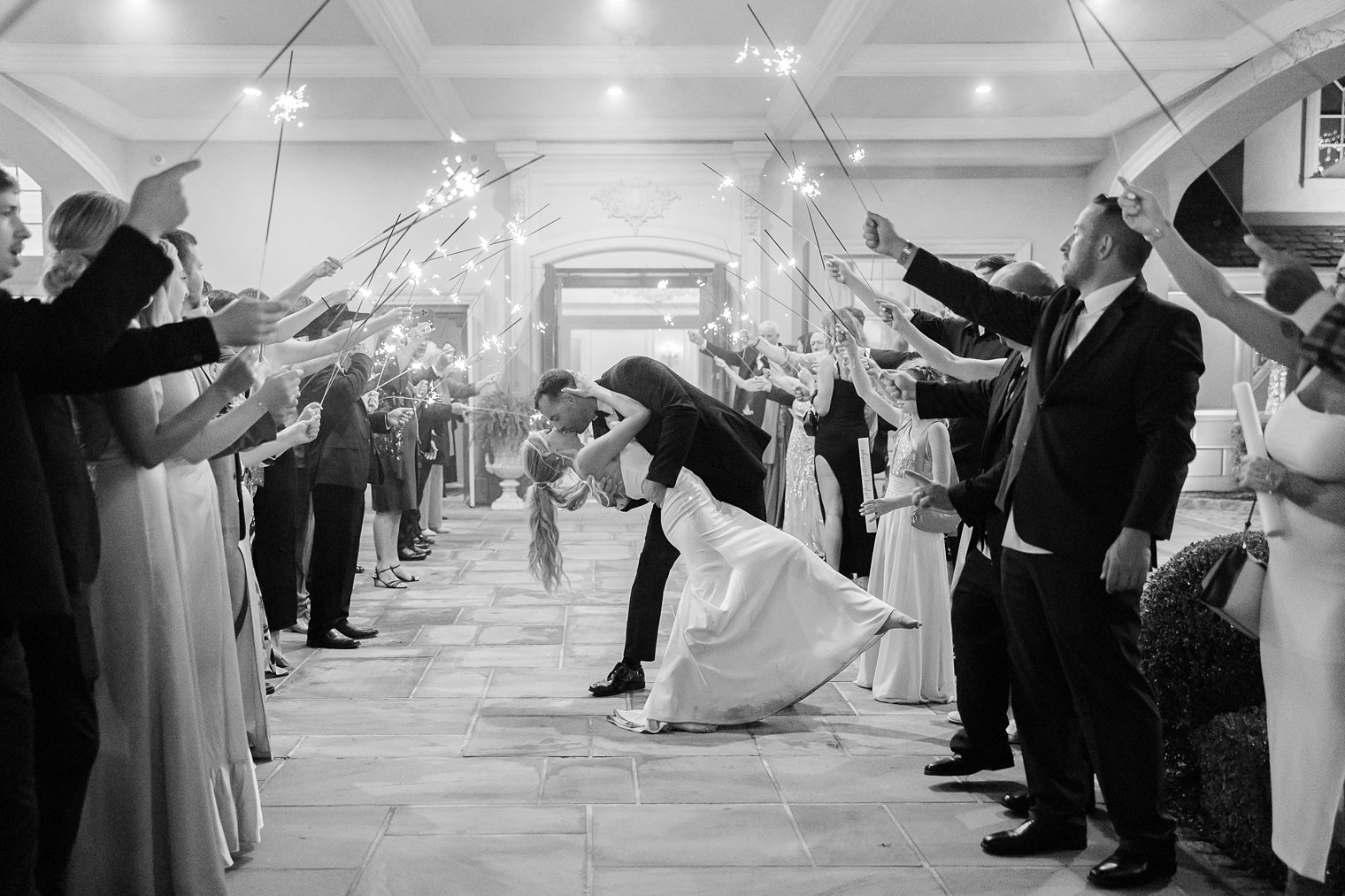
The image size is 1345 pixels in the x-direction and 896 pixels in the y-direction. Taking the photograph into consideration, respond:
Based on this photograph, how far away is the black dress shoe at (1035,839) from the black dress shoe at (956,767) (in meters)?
0.48

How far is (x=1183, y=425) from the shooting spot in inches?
99.0

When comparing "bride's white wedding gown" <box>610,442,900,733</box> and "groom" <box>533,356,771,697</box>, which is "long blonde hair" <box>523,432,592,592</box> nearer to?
"groom" <box>533,356,771,697</box>

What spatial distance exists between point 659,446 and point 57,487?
249 cm

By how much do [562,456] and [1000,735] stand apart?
2.16 m

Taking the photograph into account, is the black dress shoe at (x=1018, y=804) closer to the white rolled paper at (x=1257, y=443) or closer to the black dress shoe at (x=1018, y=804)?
the black dress shoe at (x=1018, y=804)

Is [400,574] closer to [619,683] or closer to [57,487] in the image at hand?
[619,683]

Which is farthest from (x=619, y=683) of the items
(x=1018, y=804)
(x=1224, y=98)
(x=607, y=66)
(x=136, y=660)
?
(x=607, y=66)

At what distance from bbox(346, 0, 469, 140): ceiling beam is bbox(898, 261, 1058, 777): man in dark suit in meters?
5.30

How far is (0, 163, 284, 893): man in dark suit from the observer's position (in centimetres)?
176

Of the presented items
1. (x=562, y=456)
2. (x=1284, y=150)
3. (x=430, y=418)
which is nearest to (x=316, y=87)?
(x=430, y=418)

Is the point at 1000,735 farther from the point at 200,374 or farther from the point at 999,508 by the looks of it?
the point at 200,374

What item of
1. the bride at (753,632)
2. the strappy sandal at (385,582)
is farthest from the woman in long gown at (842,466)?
the strappy sandal at (385,582)

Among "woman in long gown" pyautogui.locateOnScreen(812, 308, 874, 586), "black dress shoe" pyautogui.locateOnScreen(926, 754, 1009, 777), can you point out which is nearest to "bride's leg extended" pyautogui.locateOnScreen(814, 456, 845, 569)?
"woman in long gown" pyautogui.locateOnScreen(812, 308, 874, 586)

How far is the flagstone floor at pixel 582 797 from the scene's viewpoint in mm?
2744
